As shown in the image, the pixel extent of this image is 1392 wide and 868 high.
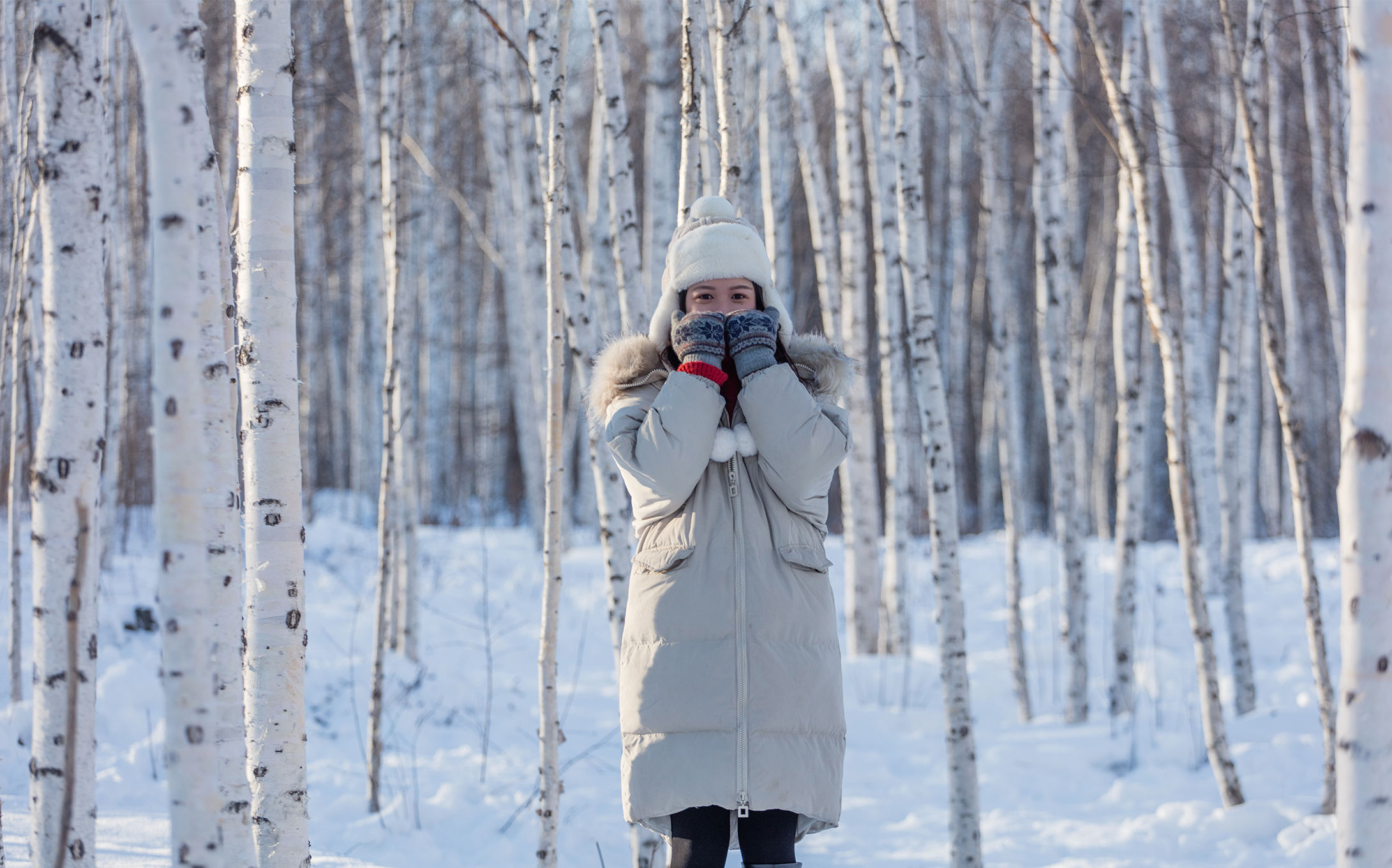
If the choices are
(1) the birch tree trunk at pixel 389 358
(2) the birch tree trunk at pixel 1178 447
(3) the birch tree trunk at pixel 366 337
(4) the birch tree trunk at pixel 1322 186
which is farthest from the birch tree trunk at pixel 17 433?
(4) the birch tree trunk at pixel 1322 186

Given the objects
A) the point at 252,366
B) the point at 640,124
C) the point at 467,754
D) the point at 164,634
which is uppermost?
the point at 640,124

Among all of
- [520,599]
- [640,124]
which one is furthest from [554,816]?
[640,124]

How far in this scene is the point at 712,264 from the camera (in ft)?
7.39

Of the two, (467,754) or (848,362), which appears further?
(467,754)

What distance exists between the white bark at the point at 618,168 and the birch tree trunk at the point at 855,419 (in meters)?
3.52

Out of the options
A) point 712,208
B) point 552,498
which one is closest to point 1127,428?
point 712,208

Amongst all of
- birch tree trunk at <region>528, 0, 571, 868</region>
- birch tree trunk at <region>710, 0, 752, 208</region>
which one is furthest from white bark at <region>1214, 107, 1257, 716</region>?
birch tree trunk at <region>528, 0, 571, 868</region>

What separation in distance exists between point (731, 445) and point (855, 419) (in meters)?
4.75

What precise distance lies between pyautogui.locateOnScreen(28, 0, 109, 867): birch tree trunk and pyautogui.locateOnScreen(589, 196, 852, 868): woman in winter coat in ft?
3.61

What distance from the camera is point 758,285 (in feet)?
7.78

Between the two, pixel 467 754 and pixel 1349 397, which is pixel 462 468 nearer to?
pixel 467 754

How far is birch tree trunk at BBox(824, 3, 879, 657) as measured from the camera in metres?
6.69

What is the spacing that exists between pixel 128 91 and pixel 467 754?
7.32 metres

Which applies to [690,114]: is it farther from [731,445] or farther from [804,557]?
[804,557]
